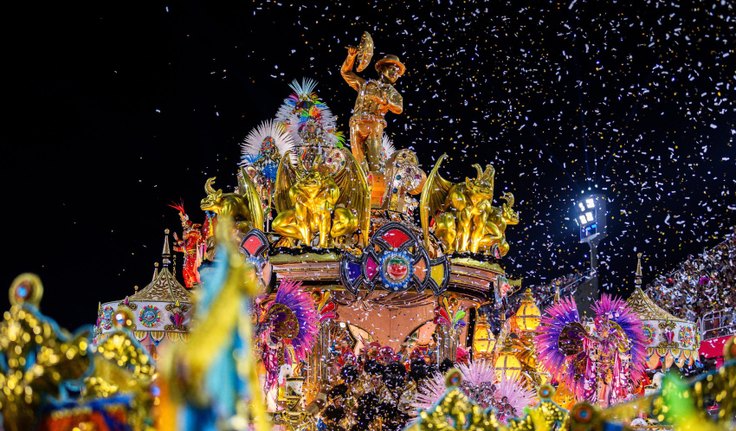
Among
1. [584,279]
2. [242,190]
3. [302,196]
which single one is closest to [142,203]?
[242,190]

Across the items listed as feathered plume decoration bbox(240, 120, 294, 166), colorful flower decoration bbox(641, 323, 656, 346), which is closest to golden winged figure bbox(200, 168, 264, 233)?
feathered plume decoration bbox(240, 120, 294, 166)

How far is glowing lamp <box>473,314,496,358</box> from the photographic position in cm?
1035

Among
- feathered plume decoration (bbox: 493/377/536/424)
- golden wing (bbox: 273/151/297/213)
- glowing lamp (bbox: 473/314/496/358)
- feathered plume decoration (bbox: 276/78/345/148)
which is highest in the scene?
feathered plume decoration (bbox: 276/78/345/148)

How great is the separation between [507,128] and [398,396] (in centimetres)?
642

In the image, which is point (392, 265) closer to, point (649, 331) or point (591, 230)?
point (649, 331)

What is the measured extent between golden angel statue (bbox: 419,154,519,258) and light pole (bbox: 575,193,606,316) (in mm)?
5342

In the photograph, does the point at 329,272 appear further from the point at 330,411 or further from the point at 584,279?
the point at 584,279

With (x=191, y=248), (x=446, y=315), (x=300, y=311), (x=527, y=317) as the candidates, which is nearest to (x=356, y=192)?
(x=300, y=311)

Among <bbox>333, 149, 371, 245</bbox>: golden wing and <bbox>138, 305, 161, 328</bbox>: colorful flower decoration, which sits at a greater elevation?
<bbox>333, 149, 371, 245</bbox>: golden wing

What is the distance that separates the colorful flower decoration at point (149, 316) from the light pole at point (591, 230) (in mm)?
7333

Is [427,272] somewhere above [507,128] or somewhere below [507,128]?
below

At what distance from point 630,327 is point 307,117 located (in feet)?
13.8

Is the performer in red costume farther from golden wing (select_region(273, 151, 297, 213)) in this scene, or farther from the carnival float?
golden wing (select_region(273, 151, 297, 213))

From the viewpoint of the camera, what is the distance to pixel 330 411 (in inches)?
336
